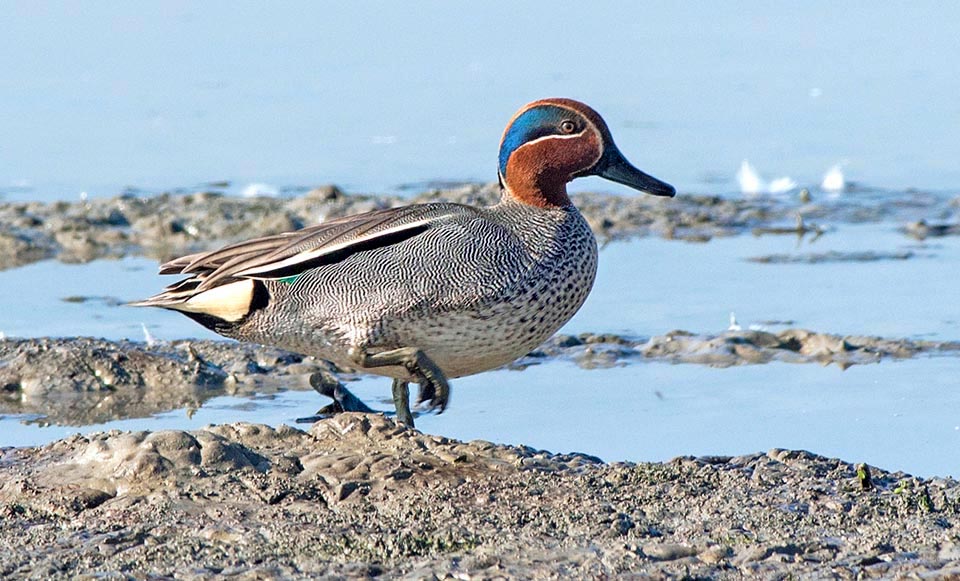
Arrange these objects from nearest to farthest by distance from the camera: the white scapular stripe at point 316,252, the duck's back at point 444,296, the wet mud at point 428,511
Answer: the wet mud at point 428,511
the duck's back at point 444,296
the white scapular stripe at point 316,252

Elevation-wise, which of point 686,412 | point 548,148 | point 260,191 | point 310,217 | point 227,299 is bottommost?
point 686,412

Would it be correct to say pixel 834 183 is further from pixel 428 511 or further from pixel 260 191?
pixel 428 511

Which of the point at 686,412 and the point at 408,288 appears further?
the point at 686,412

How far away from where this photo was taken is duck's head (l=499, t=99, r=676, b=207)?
5992mm

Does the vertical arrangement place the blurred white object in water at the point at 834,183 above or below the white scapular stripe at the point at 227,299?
below

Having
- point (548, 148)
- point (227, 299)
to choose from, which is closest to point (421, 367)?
point (227, 299)

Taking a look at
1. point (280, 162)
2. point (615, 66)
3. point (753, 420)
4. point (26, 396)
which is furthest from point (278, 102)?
point (753, 420)

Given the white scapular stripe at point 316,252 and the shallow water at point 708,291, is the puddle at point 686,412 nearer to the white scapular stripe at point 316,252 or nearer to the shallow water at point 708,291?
the shallow water at point 708,291

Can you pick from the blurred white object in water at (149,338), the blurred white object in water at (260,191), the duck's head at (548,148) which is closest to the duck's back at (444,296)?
the duck's head at (548,148)

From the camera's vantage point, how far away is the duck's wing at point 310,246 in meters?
5.59

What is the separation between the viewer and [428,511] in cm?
450

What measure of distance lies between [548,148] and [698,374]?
1494 mm

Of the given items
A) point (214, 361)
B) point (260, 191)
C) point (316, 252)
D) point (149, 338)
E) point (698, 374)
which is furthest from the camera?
point (260, 191)

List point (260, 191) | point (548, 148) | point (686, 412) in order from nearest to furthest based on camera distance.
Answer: point (548, 148)
point (686, 412)
point (260, 191)
